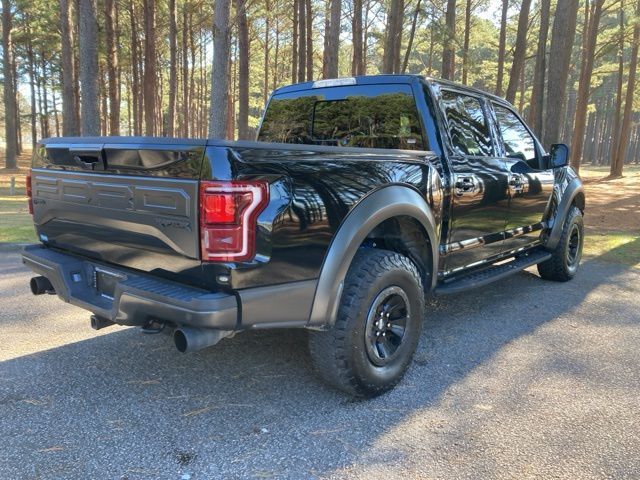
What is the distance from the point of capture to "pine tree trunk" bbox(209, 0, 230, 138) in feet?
31.7

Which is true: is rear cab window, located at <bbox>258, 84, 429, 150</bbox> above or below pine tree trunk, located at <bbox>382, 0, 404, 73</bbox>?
below

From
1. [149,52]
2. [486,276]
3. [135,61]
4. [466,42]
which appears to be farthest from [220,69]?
[466,42]

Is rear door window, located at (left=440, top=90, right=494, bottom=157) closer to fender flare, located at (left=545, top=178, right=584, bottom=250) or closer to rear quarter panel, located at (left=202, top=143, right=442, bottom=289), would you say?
rear quarter panel, located at (left=202, top=143, right=442, bottom=289)

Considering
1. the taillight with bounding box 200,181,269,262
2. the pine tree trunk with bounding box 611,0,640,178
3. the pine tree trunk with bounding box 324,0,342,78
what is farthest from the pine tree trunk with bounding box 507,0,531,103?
the taillight with bounding box 200,181,269,262

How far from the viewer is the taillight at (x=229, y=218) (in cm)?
231

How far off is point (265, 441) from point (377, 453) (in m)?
0.59

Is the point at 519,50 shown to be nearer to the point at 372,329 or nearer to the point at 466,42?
the point at 466,42

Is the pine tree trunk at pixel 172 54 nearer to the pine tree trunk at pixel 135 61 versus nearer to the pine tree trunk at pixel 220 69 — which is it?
the pine tree trunk at pixel 135 61

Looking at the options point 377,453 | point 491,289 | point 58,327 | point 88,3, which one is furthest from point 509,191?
point 88,3

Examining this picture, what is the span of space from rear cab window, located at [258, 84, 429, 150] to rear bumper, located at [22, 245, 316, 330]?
6.01ft

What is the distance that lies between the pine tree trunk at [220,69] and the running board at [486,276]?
680cm

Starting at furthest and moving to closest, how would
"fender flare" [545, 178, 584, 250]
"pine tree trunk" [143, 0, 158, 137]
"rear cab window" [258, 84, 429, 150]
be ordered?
1. "pine tree trunk" [143, 0, 158, 137]
2. "fender flare" [545, 178, 584, 250]
3. "rear cab window" [258, 84, 429, 150]

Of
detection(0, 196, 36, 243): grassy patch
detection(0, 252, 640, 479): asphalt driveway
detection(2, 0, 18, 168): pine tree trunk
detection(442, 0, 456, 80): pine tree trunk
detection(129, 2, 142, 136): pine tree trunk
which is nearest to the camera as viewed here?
detection(0, 252, 640, 479): asphalt driveway

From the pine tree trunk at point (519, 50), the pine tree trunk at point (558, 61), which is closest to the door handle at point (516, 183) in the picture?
the pine tree trunk at point (558, 61)
